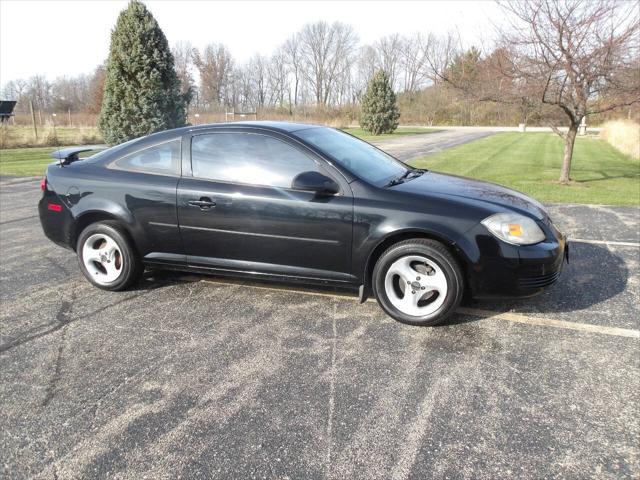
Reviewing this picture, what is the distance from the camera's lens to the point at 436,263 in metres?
3.45

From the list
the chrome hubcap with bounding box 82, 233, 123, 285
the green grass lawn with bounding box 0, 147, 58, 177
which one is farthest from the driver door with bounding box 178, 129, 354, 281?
the green grass lawn with bounding box 0, 147, 58, 177

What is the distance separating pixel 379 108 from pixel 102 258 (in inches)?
1420

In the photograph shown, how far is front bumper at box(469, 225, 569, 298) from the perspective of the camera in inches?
133

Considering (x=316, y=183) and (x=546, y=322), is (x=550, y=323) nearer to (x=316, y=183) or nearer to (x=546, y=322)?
(x=546, y=322)

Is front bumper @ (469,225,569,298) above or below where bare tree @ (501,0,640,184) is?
below

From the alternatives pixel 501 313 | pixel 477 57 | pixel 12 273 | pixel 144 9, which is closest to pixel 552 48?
pixel 477 57

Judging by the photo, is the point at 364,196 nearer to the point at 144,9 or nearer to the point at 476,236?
the point at 476,236

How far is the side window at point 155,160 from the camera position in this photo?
413cm

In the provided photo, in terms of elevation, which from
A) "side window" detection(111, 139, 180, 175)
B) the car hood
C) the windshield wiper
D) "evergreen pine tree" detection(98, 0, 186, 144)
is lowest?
the car hood

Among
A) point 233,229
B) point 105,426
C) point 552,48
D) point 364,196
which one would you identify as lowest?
point 105,426

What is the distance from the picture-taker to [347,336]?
135 inches

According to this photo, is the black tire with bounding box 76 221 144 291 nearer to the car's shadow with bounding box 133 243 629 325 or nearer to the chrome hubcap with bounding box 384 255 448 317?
the car's shadow with bounding box 133 243 629 325

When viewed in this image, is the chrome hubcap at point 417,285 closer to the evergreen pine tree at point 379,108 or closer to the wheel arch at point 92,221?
the wheel arch at point 92,221

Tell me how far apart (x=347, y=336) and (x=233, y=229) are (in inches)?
51.1
